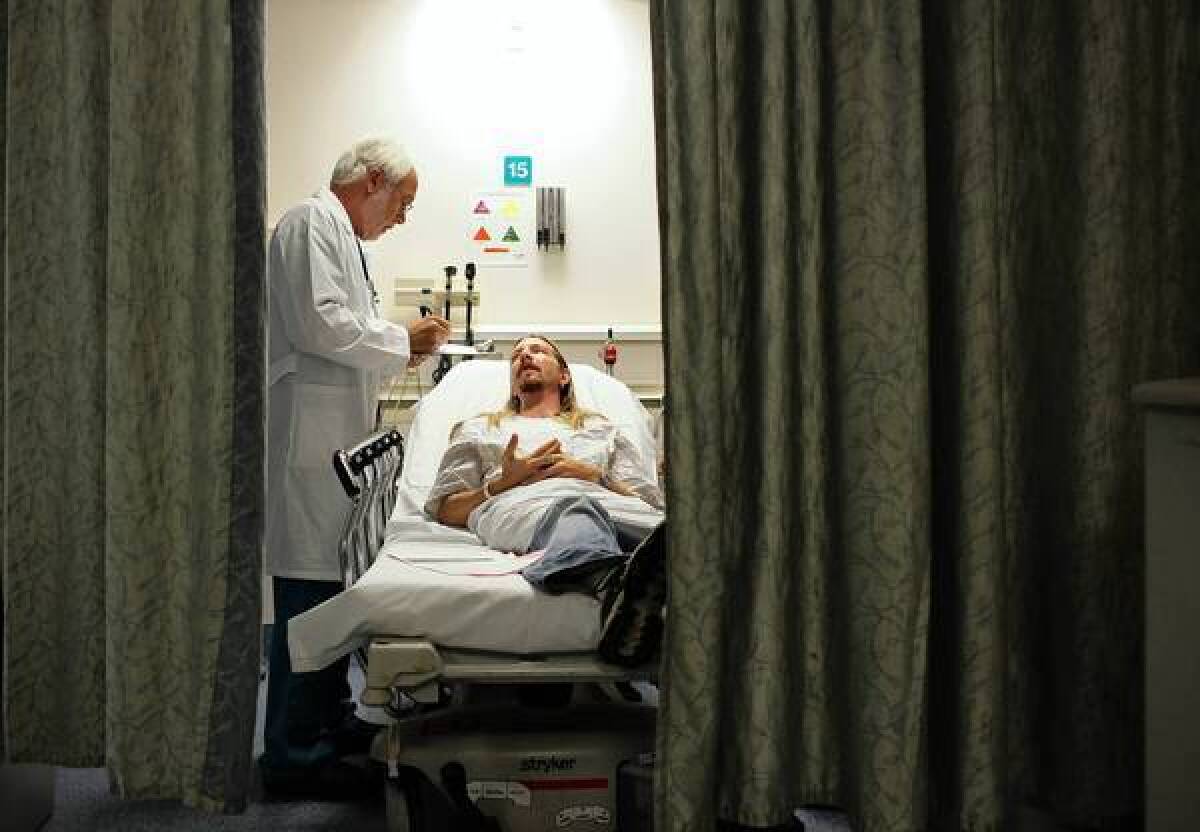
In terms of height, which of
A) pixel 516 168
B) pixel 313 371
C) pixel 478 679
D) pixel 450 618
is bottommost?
pixel 478 679

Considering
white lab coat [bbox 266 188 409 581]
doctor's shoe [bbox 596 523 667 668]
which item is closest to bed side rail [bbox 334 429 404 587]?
white lab coat [bbox 266 188 409 581]

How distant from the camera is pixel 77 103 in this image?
2100 millimetres

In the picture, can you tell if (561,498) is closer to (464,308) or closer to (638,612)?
(638,612)

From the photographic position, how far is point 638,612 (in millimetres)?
2234

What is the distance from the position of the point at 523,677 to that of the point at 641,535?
55cm

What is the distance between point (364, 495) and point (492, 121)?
2289 mm

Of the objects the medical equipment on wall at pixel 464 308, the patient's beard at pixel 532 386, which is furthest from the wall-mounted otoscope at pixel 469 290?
the patient's beard at pixel 532 386

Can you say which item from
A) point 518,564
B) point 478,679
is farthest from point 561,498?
point 478,679

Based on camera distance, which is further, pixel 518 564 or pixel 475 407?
pixel 475 407

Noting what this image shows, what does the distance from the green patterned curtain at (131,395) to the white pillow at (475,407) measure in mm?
1384

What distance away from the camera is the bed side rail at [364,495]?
8.75ft

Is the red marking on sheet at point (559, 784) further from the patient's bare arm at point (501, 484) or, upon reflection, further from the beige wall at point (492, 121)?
the beige wall at point (492, 121)

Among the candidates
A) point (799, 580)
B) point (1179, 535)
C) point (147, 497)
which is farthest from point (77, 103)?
point (1179, 535)

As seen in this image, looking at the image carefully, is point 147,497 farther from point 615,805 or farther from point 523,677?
point 615,805
